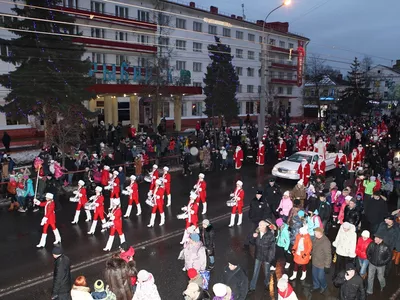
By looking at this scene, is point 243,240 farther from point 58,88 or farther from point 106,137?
point 106,137

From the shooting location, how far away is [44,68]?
66.7 feet

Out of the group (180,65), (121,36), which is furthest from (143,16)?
(180,65)

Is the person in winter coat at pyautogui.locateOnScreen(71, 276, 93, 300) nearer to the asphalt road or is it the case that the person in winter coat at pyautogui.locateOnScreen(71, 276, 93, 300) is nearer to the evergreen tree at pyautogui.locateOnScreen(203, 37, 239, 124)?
the asphalt road

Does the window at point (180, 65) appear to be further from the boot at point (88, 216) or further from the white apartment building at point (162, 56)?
the boot at point (88, 216)

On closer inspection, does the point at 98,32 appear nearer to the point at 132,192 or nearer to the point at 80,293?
the point at 132,192

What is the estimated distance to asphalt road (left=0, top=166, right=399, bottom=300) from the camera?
25.4 ft

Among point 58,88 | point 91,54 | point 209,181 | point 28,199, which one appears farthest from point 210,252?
point 91,54

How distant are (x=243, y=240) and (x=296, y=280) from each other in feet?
8.39

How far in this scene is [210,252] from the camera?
8320mm

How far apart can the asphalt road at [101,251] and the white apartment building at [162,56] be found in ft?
42.6

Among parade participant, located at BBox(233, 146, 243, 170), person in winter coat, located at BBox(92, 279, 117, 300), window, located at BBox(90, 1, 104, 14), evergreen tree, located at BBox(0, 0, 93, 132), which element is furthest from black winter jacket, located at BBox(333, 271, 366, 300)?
window, located at BBox(90, 1, 104, 14)

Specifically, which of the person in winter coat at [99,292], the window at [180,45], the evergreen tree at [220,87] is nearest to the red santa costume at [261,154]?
the person in winter coat at [99,292]

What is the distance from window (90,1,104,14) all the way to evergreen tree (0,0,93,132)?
13847mm

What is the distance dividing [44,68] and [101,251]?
1420 centimetres
